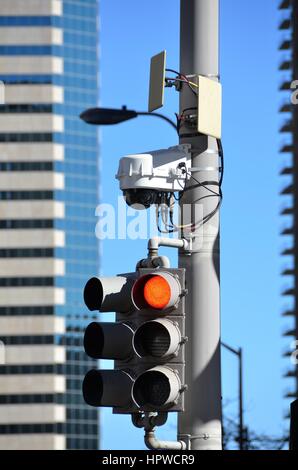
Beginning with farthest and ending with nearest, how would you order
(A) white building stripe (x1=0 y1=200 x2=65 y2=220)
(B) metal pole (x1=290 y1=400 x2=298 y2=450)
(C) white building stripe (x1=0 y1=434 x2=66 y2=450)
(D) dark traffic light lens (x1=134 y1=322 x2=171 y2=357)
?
(A) white building stripe (x1=0 y1=200 x2=65 y2=220)
(C) white building stripe (x1=0 y1=434 x2=66 y2=450)
(B) metal pole (x1=290 y1=400 x2=298 y2=450)
(D) dark traffic light lens (x1=134 y1=322 x2=171 y2=357)

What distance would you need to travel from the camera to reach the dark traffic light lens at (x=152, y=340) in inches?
399

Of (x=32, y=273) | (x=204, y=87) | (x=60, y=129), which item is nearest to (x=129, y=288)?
(x=204, y=87)

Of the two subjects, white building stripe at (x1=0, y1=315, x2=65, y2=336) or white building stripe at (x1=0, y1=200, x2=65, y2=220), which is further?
white building stripe at (x1=0, y1=200, x2=65, y2=220)

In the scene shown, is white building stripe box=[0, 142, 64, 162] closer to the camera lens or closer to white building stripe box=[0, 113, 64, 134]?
white building stripe box=[0, 113, 64, 134]

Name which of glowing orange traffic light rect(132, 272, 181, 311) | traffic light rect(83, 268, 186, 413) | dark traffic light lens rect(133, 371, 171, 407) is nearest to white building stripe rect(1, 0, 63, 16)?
traffic light rect(83, 268, 186, 413)

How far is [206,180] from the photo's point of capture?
11.0m

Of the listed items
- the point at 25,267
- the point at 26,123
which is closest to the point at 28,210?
the point at 25,267

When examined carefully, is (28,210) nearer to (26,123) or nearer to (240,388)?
(26,123)

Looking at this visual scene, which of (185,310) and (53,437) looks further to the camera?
(53,437)

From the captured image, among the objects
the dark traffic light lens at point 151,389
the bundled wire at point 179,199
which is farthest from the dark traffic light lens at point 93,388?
the bundled wire at point 179,199

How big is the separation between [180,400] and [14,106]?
174406 mm

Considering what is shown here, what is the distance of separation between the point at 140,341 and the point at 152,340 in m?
0.09

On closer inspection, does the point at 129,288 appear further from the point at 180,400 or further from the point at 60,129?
the point at 60,129

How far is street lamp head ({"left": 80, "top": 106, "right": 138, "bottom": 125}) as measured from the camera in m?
28.3
